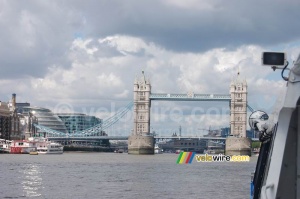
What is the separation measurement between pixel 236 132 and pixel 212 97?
11527mm

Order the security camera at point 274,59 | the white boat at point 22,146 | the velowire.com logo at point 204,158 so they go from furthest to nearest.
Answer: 1. the white boat at point 22,146
2. the velowire.com logo at point 204,158
3. the security camera at point 274,59

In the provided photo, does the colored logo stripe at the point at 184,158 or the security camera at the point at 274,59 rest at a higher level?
the security camera at the point at 274,59

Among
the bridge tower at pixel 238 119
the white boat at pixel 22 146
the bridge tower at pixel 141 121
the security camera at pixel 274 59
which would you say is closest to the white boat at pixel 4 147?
the white boat at pixel 22 146

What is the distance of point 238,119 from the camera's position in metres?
164

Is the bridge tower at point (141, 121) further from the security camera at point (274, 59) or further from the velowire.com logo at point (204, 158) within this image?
the security camera at point (274, 59)

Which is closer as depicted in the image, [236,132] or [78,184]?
[78,184]

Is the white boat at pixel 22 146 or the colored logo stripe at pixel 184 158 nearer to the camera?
A: the colored logo stripe at pixel 184 158

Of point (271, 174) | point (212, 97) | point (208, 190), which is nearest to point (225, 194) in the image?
point (208, 190)

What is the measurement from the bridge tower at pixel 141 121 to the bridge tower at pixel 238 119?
18798mm

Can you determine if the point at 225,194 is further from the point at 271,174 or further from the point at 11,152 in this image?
the point at 11,152

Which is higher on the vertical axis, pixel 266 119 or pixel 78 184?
pixel 266 119

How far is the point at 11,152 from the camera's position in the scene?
138375 mm

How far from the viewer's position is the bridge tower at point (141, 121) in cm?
15150

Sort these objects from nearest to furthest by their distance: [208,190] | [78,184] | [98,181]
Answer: [208,190] < [78,184] < [98,181]
